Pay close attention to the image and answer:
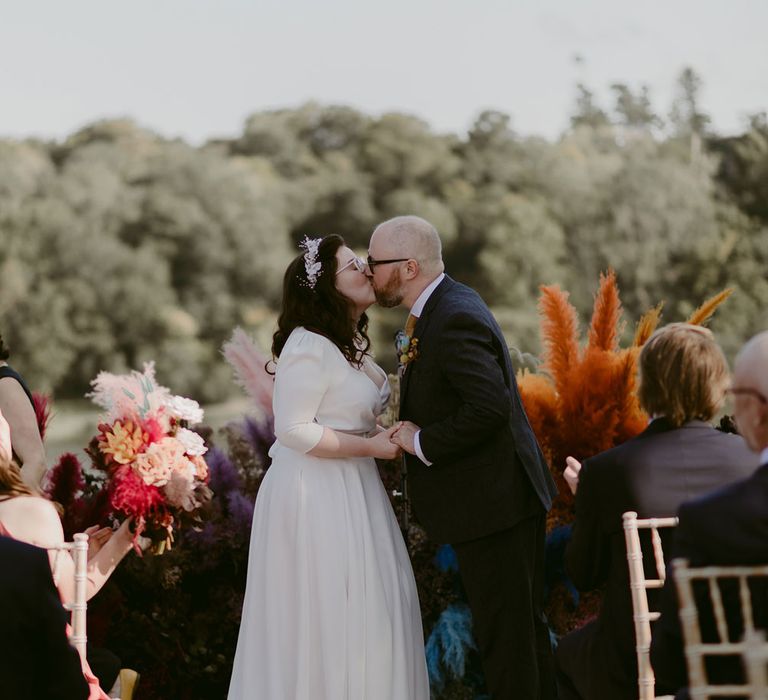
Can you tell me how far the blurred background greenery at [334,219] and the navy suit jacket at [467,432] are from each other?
141 inches

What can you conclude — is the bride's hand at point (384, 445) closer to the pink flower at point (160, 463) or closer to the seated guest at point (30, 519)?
the pink flower at point (160, 463)

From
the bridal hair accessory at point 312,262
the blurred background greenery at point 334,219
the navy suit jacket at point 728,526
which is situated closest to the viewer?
the navy suit jacket at point 728,526

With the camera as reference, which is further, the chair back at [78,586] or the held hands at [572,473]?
the held hands at [572,473]

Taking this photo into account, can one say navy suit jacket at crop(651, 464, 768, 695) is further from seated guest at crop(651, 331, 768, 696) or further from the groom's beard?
the groom's beard

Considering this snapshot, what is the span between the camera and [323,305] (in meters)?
4.09

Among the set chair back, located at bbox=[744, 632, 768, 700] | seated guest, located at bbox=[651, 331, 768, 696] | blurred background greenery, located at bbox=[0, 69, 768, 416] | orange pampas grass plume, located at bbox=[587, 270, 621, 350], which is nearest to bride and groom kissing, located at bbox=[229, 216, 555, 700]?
orange pampas grass plume, located at bbox=[587, 270, 621, 350]

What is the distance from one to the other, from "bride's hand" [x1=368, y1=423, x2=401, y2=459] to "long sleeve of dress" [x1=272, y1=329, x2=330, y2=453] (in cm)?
19

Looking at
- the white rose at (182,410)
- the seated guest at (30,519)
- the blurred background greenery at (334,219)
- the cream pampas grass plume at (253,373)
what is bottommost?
the seated guest at (30,519)

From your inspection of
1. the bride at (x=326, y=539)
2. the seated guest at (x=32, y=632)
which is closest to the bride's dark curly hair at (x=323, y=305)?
the bride at (x=326, y=539)

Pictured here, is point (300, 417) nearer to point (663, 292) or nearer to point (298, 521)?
point (298, 521)

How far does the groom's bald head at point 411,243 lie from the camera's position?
13.4ft

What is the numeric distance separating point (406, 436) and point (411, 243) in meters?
0.70

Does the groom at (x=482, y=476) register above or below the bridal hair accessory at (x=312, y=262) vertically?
below

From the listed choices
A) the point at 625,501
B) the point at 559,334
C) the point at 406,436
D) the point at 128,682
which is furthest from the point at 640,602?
the point at 128,682
